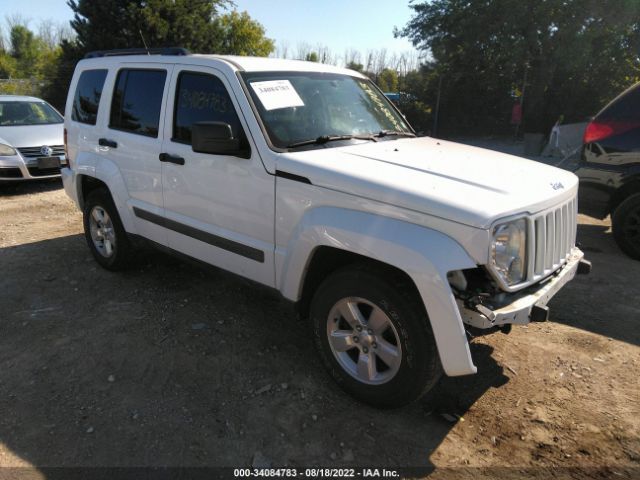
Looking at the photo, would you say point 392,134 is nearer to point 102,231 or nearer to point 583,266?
point 583,266

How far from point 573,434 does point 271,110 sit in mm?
2727

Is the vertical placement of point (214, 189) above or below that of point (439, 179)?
below

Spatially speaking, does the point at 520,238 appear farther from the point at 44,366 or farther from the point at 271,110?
the point at 44,366

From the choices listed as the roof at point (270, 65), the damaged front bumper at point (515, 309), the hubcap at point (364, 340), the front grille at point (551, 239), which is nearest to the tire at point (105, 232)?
the roof at point (270, 65)

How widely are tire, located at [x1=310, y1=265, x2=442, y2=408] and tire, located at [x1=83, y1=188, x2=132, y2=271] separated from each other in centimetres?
255

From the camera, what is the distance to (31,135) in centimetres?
877

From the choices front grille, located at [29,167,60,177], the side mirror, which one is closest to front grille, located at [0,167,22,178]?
front grille, located at [29,167,60,177]

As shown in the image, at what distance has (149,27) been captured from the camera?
56.2 ft

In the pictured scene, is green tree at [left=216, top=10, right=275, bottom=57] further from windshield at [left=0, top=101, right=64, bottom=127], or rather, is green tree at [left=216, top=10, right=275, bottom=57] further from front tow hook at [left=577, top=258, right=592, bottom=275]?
front tow hook at [left=577, top=258, right=592, bottom=275]

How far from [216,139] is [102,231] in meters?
2.45

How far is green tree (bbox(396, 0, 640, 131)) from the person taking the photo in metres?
15.0

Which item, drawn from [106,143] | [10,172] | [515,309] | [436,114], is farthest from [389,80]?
[515,309]

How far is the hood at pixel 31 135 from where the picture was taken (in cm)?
848

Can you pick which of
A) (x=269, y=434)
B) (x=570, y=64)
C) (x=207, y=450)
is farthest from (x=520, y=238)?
(x=570, y=64)
